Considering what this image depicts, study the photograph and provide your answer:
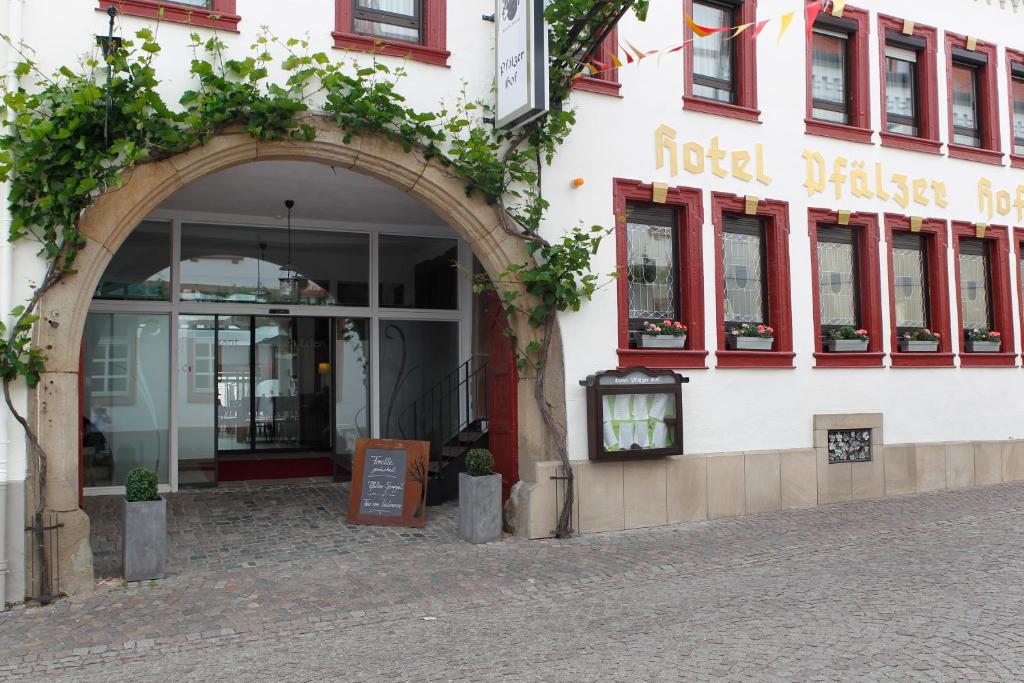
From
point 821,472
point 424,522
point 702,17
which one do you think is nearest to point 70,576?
point 424,522

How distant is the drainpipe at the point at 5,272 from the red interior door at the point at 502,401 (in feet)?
14.4

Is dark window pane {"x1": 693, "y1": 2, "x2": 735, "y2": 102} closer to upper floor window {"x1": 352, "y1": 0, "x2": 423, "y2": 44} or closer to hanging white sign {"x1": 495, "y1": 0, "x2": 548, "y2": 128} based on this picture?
hanging white sign {"x1": 495, "y1": 0, "x2": 548, "y2": 128}

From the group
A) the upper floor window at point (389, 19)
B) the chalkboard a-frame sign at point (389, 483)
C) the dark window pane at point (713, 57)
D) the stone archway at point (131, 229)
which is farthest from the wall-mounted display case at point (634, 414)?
the upper floor window at point (389, 19)

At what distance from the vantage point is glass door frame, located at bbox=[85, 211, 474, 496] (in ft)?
34.0

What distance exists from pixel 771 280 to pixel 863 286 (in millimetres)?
1586

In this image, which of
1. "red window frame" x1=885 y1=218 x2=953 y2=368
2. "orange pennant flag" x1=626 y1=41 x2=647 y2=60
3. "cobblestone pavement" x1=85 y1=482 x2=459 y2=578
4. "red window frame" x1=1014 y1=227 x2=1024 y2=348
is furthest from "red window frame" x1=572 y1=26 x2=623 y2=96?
"red window frame" x1=1014 y1=227 x2=1024 y2=348

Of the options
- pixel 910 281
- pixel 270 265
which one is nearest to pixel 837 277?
pixel 910 281

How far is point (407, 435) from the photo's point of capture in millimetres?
11891

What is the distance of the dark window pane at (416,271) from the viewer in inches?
461

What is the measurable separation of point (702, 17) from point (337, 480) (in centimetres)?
727

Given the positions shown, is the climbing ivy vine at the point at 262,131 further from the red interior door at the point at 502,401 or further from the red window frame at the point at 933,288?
the red window frame at the point at 933,288

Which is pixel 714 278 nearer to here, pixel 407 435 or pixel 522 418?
pixel 522 418

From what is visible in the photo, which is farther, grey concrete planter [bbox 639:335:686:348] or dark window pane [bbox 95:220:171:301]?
dark window pane [bbox 95:220:171:301]

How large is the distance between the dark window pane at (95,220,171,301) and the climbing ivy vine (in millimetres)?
3868
